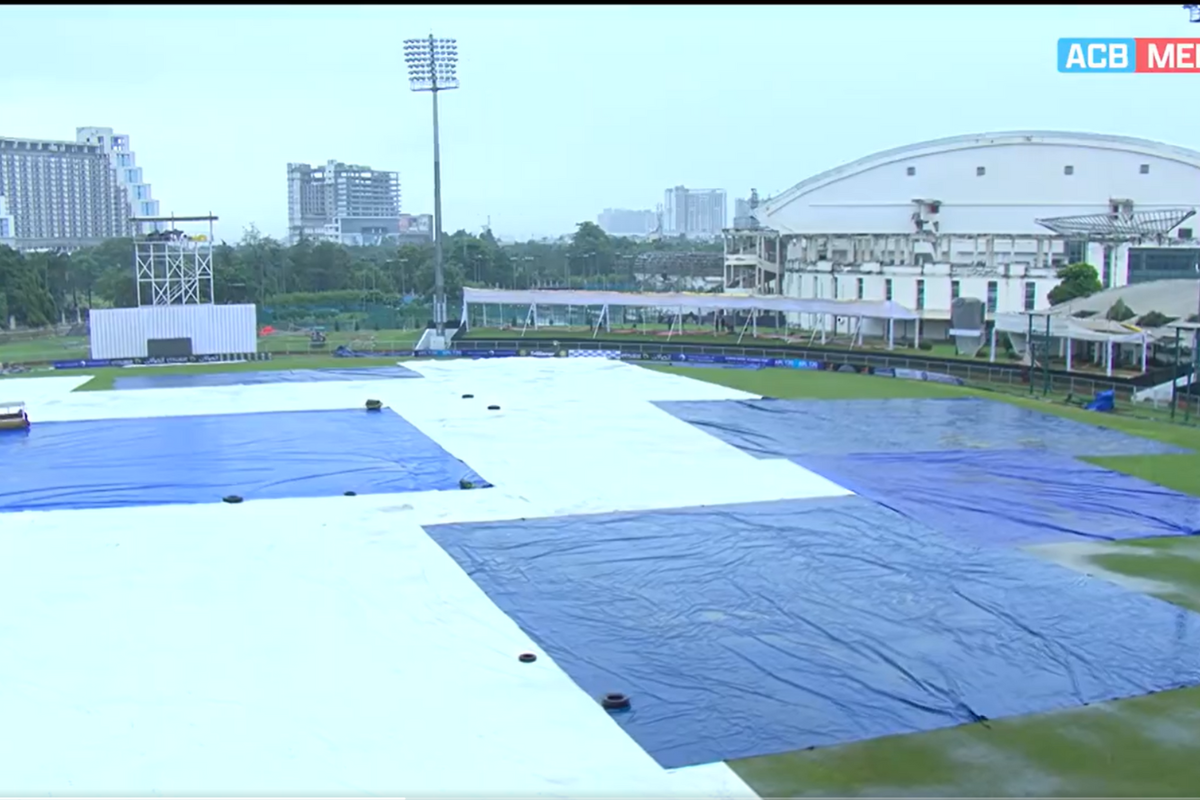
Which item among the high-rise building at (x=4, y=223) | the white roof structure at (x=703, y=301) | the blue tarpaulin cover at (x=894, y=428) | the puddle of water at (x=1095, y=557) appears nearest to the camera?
the puddle of water at (x=1095, y=557)

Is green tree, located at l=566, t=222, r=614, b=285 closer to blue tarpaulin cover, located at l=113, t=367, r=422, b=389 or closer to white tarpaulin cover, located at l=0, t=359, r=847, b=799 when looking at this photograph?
blue tarpaulin cover, located at l=113, t=367, r=422, b=389

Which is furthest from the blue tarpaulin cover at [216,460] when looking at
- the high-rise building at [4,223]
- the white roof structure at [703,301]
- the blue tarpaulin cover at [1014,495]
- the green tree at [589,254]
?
the high-rise building at [4,223]

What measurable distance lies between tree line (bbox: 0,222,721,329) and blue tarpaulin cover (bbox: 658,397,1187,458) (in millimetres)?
35718

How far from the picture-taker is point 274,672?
491 inches

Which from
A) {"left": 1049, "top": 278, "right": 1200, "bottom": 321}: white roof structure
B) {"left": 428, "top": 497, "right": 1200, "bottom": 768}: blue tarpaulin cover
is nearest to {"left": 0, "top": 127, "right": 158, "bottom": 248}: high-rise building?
{"left": 1049, "top": 278, "right": 1200, "bottom": 321}: white roof structure

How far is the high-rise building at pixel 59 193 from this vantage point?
155m

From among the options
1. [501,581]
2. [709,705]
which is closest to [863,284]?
[501,581]

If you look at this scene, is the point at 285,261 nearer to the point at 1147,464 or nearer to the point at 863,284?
the point at 863,284

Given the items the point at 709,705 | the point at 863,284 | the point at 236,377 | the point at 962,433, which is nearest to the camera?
the point at 709,705

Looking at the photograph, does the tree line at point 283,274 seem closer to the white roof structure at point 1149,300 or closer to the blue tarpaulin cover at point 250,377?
the blue tarpaulin cover at point 250,377

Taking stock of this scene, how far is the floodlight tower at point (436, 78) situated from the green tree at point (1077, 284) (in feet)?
76.4

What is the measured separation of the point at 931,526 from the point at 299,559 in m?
9.40

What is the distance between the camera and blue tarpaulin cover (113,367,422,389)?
3512 centimetres

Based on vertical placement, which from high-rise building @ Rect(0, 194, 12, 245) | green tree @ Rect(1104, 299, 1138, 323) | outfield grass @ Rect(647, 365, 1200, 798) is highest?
high-rise building @ Rect(0, 194, 12, 245)
